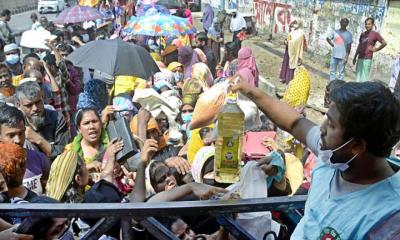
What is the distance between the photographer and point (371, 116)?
150 centimetres

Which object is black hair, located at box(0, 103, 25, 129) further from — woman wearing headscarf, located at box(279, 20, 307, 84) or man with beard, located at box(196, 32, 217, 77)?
woman wearing headscarf, located at box(279, 20, 307, 84)

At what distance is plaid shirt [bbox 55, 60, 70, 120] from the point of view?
617 cm

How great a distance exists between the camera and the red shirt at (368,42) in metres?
10.6

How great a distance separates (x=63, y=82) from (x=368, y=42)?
7.24m

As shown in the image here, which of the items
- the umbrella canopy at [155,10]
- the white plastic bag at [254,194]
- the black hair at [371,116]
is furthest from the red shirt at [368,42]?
the black hair at [371,116]

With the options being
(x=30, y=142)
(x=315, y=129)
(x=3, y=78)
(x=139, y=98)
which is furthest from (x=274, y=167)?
(x=3, y=78)

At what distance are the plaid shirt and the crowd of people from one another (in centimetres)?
2

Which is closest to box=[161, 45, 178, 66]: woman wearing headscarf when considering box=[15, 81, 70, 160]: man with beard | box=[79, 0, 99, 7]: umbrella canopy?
box=[15, 81, 70, 160]: man with beard

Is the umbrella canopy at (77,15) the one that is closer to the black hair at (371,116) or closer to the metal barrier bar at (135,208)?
the metal barrier bar at (135,208)

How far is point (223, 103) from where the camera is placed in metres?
3.20

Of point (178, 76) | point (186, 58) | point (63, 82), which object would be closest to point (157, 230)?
point (63, 82)

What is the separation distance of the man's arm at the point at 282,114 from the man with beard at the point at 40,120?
2.44 m

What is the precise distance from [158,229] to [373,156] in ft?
2.58

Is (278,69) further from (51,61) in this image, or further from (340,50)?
(51,61)
